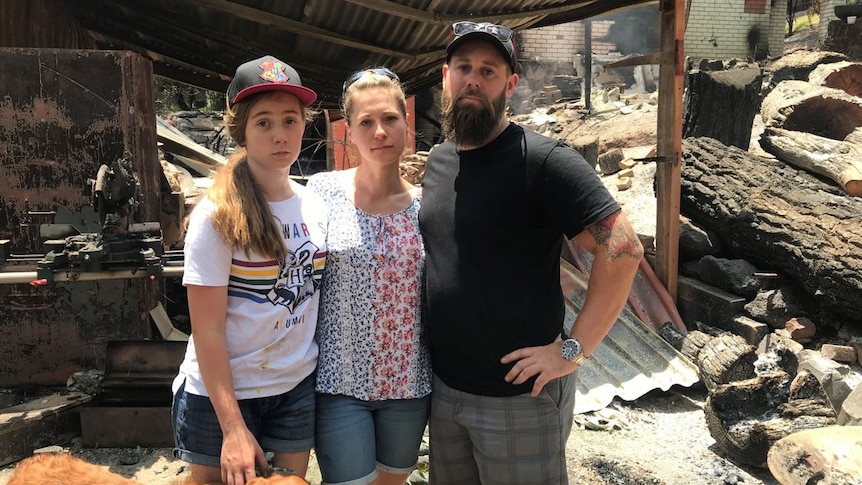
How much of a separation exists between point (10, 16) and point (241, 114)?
13.4 ft

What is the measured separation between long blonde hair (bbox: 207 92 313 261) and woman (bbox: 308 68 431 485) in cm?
27

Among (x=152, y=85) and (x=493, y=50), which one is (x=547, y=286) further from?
(x=152, y=85)

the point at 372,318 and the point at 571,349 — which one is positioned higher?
the point at 372,318

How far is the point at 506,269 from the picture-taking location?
2.19 m

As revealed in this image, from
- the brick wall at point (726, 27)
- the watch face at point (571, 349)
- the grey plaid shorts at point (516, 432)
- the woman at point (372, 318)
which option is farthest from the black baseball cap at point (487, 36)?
the brick wall at point (726, 27)

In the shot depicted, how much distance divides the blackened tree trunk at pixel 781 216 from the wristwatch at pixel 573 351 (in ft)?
12.6

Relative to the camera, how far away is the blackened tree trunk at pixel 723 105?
25.7 ft

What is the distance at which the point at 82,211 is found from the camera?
11.8 ft

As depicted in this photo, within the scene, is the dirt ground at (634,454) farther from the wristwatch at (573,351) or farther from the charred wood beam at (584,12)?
the charred wood beam at (584,12)

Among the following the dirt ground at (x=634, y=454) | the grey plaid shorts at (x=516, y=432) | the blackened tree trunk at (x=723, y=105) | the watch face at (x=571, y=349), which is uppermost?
the blackened tree trunk at (x=723, y=105)

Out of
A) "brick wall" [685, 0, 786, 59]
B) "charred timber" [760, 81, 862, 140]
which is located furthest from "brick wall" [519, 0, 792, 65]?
"charred timber" [760, 81, 862, 140]

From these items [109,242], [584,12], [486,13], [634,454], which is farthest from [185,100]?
[634,454]

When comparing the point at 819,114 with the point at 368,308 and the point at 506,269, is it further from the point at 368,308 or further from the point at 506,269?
the point at 368,308

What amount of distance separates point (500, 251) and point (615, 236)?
399 mm
